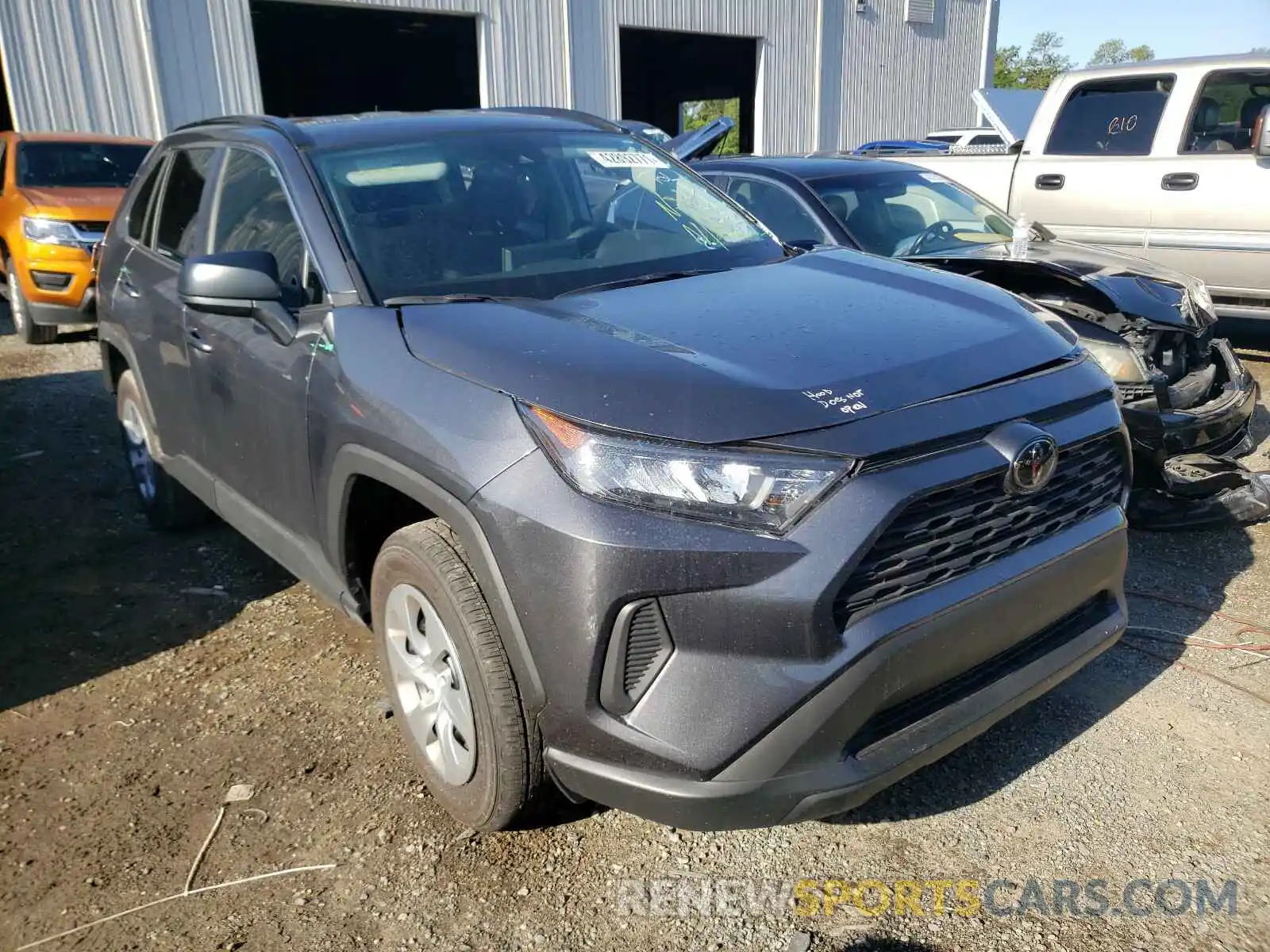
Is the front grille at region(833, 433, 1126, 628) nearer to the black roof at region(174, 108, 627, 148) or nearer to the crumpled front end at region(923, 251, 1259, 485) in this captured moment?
the crumpled front end at region(923, 251, 1259, 485)

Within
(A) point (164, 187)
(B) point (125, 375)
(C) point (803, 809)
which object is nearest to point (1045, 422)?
(C) point (803, 809)

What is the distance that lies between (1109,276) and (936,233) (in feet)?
3.71

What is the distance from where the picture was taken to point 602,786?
2113 millimetres

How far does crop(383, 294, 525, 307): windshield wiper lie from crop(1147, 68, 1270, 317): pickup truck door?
5.94 metres

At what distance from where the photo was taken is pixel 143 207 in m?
4.38

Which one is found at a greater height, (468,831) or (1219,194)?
(1219,194)

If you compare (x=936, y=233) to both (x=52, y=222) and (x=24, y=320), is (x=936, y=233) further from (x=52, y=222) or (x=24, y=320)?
(x=24, y=320)

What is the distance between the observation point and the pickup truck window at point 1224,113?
22.6 feet

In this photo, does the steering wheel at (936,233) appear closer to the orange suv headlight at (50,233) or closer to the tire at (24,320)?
the orange suv headlight at (50,233)

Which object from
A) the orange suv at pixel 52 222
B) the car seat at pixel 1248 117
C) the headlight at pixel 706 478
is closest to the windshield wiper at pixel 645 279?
the headlight at pixel 706 478

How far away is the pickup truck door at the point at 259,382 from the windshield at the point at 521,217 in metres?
0.24

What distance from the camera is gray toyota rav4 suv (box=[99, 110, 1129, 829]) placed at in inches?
78.9

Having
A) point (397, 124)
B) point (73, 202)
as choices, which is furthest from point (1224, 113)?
point (73, 202)

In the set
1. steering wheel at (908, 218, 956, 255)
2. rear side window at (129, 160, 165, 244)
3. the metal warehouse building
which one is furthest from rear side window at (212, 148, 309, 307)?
the metal warehouse building
